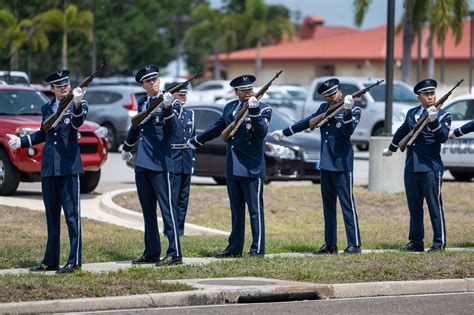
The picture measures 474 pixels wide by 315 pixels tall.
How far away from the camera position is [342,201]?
13.3 metres

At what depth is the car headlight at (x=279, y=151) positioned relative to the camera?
20.6 meters

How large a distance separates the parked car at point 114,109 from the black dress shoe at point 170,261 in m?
18.3

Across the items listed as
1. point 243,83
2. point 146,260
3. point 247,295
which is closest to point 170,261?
point 146,260

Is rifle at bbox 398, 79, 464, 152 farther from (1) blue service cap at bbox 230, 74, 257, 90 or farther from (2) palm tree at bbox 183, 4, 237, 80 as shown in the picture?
(2) palm tree at bbox 183, 4, 237, 80

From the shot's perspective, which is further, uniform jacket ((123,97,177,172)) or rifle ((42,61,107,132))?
uniform jacket ((123,97,177,172))

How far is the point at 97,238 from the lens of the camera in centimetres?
1544

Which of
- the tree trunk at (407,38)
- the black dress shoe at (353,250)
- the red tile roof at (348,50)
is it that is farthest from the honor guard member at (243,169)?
the red tile roof at (348,50)

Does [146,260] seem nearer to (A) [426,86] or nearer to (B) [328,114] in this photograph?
(B) [328,114]

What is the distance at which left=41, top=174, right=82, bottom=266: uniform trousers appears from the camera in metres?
11.7

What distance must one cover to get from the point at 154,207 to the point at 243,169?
3.49ft

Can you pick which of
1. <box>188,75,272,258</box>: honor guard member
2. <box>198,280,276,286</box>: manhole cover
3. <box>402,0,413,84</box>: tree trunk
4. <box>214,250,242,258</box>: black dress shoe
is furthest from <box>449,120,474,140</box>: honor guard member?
<box>402,0,413,84</box>: tree trunk

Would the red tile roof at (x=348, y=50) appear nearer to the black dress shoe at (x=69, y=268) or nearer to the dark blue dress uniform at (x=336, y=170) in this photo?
the dark blue dress uniform at (x=336, y=170)

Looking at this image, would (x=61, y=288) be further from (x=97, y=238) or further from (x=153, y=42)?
(x=153, y=42)

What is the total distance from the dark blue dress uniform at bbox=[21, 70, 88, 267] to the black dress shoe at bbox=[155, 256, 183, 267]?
2.87 ft
